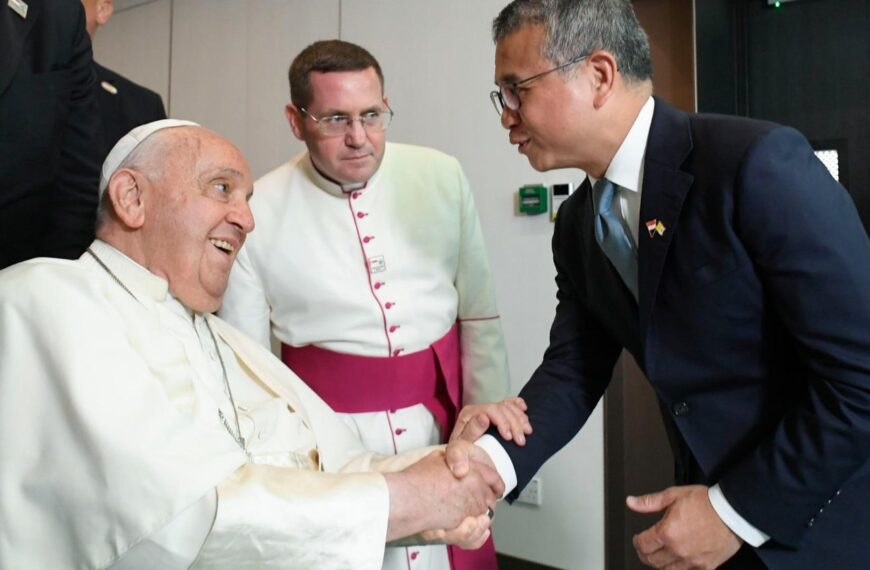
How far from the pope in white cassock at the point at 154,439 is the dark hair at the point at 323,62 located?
0.45 metres

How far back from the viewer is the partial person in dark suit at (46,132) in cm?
143

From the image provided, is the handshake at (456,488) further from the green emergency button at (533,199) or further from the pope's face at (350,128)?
the green emergency button at (533,199)

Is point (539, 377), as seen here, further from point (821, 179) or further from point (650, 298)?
point (821, 179)

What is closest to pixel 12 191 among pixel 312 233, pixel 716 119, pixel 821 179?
pixel 312 233

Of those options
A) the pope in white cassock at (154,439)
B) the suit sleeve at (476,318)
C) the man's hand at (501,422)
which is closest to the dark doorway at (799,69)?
the suit sleeve at (476,318)

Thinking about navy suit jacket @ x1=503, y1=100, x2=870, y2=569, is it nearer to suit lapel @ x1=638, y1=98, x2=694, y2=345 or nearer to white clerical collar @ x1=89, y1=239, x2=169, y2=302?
suit lapel @ x1=638, y1=98, x2=694, y2=345

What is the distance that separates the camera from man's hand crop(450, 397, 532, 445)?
60.8 inches

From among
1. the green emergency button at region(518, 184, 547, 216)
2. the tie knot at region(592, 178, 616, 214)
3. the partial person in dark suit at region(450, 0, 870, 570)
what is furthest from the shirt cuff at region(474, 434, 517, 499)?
the green emergency button at region(518, 184, 547, 216)

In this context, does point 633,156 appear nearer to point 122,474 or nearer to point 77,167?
point 122,474

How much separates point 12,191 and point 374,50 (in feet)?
7.60

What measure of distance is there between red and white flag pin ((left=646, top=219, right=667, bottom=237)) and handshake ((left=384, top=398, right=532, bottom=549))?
21.7 inches

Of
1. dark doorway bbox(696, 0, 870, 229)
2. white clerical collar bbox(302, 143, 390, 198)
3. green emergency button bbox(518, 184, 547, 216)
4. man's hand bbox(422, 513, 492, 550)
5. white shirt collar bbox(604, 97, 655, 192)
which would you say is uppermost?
dark doorway bbox(696, 0, 870, 229)

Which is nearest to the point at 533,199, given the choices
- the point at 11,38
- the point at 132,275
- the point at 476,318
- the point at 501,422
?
the point at 476,318

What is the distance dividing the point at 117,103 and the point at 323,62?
70cm
